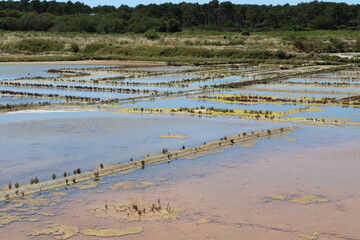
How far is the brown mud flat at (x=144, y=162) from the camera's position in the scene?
12586 millimetres

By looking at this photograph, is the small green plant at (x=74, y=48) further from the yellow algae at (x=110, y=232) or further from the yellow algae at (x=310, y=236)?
the yellow algae at (x=310, y=236)

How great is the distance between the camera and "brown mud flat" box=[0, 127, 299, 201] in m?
12.6

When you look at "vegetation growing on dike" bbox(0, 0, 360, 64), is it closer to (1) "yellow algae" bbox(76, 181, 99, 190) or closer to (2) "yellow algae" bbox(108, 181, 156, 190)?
(2) "yellow algae" bbox(108, 181, 156, 190)

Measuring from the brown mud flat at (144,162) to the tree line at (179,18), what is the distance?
89.3 meters

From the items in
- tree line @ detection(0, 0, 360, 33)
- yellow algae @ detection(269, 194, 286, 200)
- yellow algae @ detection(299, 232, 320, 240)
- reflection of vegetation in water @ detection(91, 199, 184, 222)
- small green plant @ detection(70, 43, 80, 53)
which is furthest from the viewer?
tree line @ detection(0, 0, 360, 33)

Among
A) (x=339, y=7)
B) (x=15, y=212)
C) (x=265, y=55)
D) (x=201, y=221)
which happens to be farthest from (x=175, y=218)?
(x=339, y=7)

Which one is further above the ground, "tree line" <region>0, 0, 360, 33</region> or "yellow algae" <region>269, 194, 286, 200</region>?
"tree line" <region>0, 0, 360, 33</region>

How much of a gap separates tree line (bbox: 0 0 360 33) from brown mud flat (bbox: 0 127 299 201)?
8930 centimetres

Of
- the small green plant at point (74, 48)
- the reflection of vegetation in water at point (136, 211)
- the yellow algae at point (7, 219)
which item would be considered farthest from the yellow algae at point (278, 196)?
the small green plant at point (74, 48)

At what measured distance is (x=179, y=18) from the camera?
144 m

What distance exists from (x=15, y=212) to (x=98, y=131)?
29.0 ft

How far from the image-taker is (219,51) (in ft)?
217

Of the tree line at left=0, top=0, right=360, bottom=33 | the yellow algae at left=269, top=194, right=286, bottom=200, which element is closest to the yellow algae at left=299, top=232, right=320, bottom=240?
the yellow algae at left=269, top=194, right=286, bottom=200

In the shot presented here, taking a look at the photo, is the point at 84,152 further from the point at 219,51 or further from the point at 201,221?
the point at 219,51
